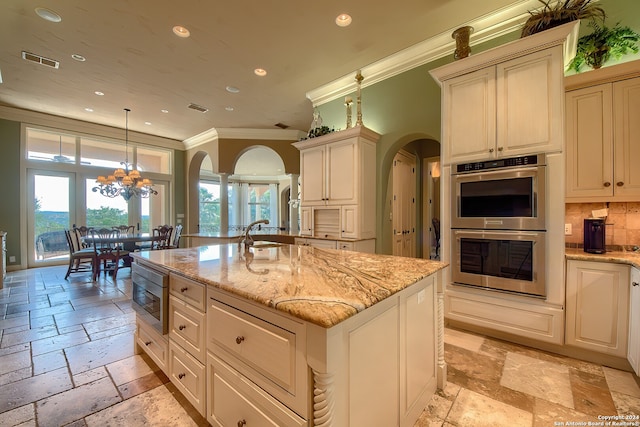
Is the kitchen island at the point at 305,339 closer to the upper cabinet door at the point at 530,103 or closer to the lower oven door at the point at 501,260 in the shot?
the lower oven door at the point at 501,260

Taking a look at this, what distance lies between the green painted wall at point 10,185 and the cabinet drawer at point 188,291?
6.55 metres

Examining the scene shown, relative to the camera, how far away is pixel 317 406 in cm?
89

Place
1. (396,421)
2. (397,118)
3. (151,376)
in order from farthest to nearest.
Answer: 1. (397,118)
2. (151,376)
3. (396,421)

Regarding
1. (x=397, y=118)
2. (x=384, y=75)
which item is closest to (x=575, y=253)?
(x=397, y=118)

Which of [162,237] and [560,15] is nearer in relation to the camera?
[560,15]

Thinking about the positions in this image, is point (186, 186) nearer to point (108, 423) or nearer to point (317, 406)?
point (108, 423)

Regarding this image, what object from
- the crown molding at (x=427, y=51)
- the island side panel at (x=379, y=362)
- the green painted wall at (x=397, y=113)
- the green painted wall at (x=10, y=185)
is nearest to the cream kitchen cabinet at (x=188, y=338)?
the island side panel at (x=379, y=362)

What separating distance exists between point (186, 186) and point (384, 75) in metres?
6.55

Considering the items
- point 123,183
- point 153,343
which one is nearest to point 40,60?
point 123,183

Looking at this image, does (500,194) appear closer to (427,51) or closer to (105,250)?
(427,51)

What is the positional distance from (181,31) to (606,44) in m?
4.20

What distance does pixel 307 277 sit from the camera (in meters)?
1.36

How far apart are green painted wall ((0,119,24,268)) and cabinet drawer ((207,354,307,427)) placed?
7055mm

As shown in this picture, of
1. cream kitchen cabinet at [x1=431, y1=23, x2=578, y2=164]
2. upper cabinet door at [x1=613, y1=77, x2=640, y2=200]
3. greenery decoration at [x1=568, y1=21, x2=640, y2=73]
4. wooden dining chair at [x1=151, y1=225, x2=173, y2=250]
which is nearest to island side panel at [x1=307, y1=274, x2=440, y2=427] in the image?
cream kitchen cabinet at [x1=431, y1=23, x2=578, y2=164]
